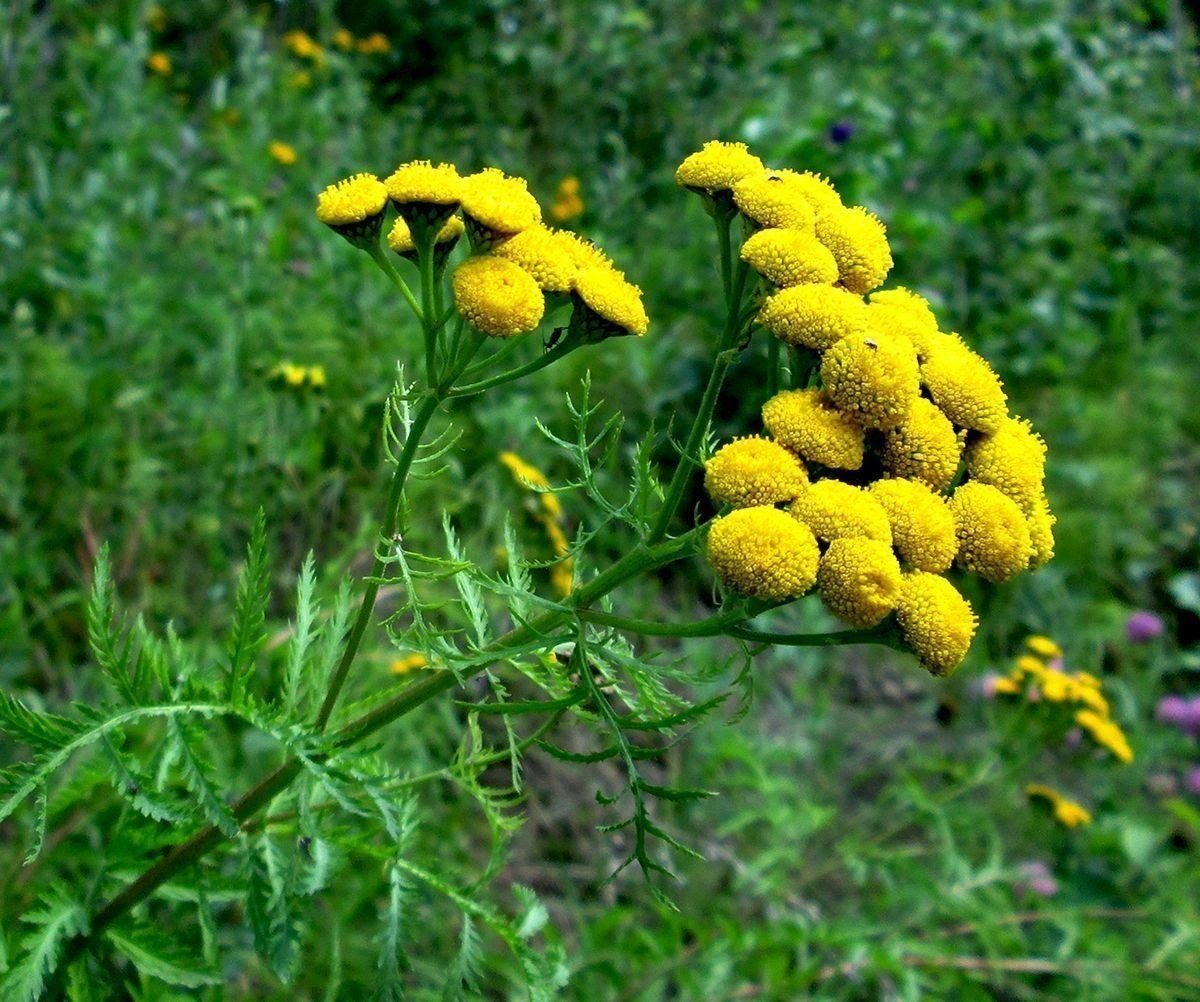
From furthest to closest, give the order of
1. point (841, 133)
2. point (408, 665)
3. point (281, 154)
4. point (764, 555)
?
point (841, 133)
point (281, 154)
point (408, 665)
point (764, 555)

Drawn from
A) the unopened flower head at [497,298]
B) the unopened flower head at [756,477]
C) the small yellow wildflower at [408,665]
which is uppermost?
the unopened flower head at [497,298]

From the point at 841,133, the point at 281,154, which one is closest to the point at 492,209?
the point at 281,154

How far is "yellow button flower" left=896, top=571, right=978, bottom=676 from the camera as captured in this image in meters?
1.47

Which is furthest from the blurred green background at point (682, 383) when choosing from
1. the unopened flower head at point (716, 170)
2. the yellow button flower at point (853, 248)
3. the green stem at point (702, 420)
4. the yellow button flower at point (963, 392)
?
the unopened flower head at point (716, 170)

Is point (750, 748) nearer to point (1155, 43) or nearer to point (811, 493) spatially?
point (811, 493)

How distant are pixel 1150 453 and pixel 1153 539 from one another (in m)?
0.53

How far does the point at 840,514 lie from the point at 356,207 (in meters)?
0.77

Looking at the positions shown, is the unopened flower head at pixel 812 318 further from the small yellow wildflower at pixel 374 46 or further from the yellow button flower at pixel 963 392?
the small yellow wildflower at pixel 374 46

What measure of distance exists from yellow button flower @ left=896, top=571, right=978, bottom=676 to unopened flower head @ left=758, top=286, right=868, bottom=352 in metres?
0.34

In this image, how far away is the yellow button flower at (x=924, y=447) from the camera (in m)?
1.57

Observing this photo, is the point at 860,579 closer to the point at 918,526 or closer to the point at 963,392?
the point at 918,526

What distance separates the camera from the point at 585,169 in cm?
588

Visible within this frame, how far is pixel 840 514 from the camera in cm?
147

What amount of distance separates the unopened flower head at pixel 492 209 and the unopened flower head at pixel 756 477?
0.41m
